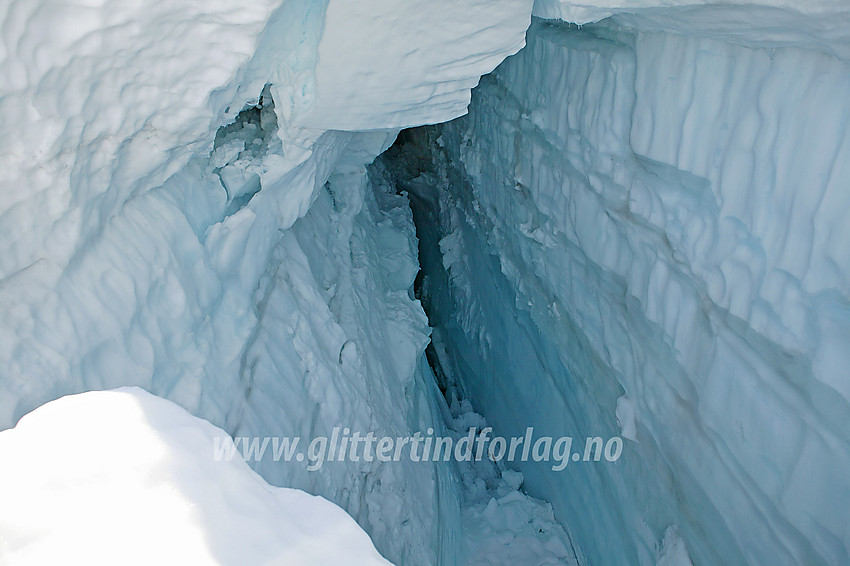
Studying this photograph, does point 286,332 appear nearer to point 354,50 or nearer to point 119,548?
point 354,50

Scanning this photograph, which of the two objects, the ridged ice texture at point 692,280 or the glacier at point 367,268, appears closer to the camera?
the glacier at point 367,268

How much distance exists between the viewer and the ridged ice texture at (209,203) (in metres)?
1.43

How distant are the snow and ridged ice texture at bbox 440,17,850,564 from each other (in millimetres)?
1639

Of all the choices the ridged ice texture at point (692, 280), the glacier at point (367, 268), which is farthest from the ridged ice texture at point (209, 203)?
the ridged ice texture at point (692, 280)

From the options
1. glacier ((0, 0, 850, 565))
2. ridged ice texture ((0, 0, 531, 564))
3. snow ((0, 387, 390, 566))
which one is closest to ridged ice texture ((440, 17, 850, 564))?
glacier ((0, 0, 850, 565))

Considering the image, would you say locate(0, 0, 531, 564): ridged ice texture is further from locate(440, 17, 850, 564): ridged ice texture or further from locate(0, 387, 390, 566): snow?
locate(440, 17, 850, 564): ridged ice texture

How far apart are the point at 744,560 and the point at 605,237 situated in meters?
1.64

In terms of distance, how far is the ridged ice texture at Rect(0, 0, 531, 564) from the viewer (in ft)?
4.71

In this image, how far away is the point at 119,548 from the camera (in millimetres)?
767

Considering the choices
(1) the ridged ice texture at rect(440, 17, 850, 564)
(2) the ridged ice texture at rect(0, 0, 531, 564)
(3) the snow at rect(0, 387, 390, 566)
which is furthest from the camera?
(1) the ridged ice texture at rect(440, 17, 850, 564)

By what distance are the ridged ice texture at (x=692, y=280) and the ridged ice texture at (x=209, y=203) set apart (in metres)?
0.84

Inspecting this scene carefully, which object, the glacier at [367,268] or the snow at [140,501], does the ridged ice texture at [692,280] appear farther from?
the snow at [140,501]

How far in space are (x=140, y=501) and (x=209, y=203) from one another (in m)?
1.63

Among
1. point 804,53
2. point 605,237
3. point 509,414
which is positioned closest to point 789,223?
point 804,53
